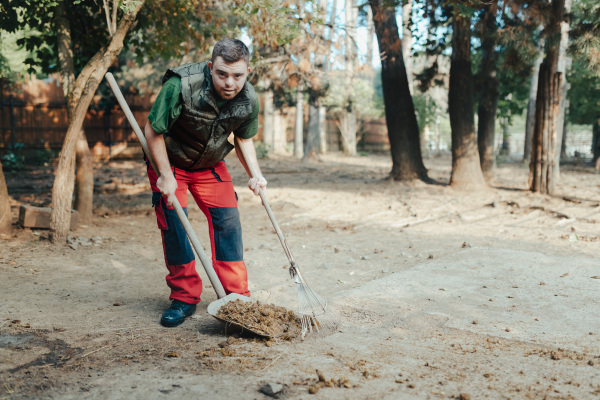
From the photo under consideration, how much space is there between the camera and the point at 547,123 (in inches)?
395

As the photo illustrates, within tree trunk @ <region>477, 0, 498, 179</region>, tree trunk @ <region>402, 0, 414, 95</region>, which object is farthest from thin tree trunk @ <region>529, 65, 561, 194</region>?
tree trunk @ <region>402, 0, 414, 95</region>

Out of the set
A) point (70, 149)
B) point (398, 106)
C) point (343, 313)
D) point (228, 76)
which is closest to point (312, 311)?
point (343, 313)

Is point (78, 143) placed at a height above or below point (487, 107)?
below

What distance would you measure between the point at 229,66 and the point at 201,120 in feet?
1.31

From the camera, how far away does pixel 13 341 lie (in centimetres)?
339

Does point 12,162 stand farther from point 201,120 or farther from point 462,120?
point 201,120

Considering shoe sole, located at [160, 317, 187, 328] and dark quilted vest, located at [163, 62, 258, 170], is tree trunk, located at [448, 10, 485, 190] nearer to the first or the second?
dark quilted vest, located at [163, 62, 258, 170]

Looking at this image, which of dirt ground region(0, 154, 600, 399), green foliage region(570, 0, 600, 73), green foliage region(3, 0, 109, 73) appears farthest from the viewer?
green foliage region(570, 0, 600, 73)

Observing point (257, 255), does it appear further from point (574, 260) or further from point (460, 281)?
point (574, 260)

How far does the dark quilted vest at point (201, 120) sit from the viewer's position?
3539mm

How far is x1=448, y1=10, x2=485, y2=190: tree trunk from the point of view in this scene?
1089 cm

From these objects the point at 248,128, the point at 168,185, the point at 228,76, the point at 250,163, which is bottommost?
the point at 168,185

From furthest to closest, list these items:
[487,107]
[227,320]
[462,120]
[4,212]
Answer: [487,107] → [462,120] → [4,212] → [227,320]

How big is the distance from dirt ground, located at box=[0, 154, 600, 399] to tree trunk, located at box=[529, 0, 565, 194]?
72.5 inches
